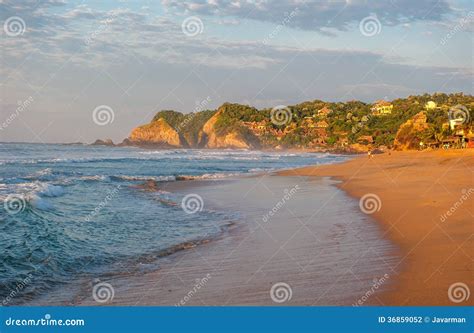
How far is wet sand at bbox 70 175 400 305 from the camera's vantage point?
669 centimetres

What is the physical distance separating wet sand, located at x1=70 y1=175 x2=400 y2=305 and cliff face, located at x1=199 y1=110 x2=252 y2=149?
138323mm

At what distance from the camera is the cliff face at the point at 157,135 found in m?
175

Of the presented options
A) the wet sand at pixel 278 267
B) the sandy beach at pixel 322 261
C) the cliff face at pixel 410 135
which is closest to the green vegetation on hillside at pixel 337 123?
the cliff face at pixel 410 135

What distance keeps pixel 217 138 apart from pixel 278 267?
6117 inches

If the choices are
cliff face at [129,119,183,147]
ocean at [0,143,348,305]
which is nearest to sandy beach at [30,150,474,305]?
ocean at [0,143,348,305]

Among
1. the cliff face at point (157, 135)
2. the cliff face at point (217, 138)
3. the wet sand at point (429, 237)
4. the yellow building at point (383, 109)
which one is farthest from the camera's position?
the cliff face at point (157, 135)

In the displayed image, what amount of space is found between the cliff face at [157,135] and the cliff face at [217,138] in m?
9.22

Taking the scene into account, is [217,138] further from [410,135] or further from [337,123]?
[410,135]

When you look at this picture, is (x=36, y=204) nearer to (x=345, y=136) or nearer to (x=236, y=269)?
(x=236, y=269)

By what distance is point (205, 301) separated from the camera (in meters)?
6.61

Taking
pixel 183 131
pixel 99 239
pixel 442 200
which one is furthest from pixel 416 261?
pixel 183 131

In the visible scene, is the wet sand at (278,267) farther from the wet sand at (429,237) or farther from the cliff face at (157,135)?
the cliff face at (157,135)

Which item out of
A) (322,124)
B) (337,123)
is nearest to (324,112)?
(322,124)

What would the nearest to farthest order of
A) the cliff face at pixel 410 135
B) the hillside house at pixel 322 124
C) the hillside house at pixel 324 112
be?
1. the cliff face at pixel 410 135
2. the hillside house at pixel 322 124
3. the hillside house at pixel 324 112
